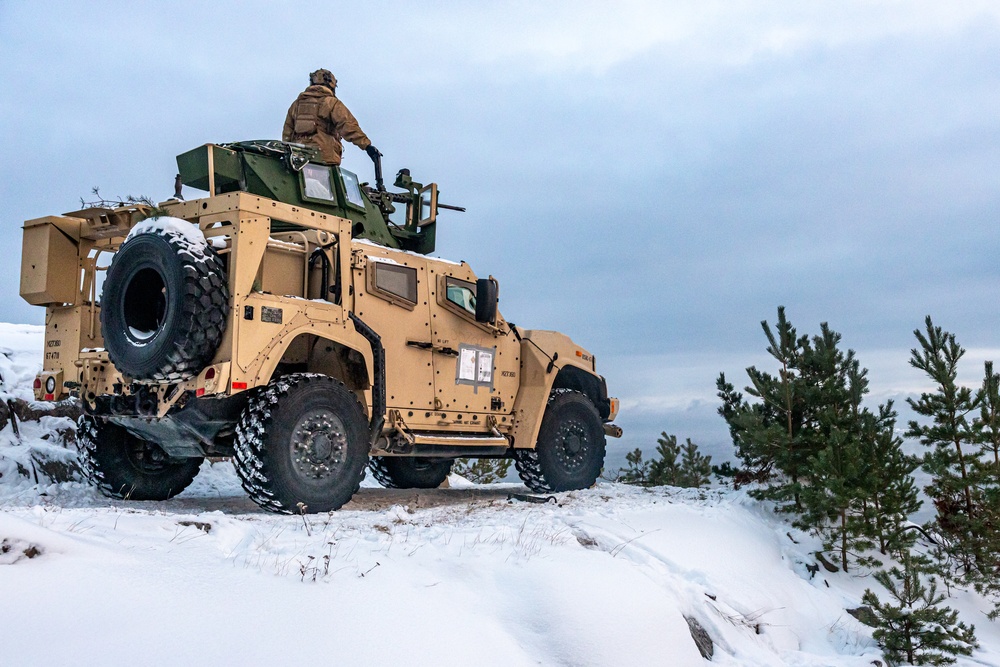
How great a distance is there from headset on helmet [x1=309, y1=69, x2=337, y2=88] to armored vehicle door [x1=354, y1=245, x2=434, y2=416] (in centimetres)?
417

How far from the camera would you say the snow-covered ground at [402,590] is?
13.8 ft

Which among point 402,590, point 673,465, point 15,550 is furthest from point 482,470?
point 15,550

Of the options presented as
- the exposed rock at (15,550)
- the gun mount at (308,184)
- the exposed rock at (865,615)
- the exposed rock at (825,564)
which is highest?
the gun mount at (308,184)

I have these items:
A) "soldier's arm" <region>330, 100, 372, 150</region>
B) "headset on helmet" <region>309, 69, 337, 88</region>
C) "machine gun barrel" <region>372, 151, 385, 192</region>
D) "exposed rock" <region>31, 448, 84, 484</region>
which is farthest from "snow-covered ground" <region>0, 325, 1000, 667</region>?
"headset on helmet" <region>309, 69, 337, 88</region>

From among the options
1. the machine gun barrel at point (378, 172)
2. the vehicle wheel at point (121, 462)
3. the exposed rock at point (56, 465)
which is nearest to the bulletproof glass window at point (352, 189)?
the machine gun barrel at point (378, 172)

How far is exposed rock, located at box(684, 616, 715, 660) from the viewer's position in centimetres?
634

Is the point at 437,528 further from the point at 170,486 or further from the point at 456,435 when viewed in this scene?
the point at 170,486

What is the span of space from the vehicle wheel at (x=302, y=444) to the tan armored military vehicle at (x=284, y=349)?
0.02 metres

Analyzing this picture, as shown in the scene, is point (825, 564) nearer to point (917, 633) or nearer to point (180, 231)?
point (917, 633)

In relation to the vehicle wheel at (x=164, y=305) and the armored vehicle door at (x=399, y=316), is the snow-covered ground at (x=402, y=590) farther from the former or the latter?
the vehicle wheel at (x=164, y=305)

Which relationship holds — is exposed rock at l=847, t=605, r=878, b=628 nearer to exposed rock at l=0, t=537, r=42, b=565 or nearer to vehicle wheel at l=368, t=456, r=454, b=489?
vehicle wheel at l=368, t=456, r=454, b=489

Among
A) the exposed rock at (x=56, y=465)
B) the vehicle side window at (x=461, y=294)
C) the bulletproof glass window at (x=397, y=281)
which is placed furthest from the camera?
the exposed rock at (x=56, y=465)

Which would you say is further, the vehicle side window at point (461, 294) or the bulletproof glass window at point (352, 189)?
the bulletproof glass window at point (352, 189)

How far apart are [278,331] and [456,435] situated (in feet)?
9.77
